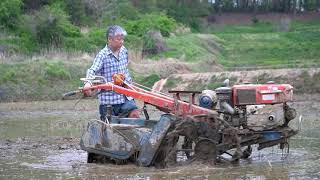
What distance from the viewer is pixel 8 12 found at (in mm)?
39531

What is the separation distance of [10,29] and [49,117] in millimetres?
21452

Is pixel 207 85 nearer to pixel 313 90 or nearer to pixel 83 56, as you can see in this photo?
pixel 313 90

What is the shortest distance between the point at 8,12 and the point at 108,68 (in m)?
30.0

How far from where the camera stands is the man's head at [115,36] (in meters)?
10.6

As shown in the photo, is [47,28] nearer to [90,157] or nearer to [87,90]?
[90,157]

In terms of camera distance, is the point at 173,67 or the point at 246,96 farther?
the point at 173,67

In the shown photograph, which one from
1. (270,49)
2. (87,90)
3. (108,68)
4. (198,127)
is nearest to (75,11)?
(270,49)

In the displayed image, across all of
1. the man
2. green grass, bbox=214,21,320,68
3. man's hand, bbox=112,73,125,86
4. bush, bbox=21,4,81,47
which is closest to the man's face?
the man

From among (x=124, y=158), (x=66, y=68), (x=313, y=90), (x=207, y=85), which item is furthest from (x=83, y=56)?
(x=124, y=158)

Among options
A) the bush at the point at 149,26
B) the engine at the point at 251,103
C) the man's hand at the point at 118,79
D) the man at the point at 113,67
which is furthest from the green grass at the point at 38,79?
the engine at the point at 251,103

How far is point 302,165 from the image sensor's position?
10.1 m

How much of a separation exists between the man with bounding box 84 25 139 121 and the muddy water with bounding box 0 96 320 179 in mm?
889

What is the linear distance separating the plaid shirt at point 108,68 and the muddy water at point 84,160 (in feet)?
3.24

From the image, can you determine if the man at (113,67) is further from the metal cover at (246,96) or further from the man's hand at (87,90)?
the metal cover at (246,96)
